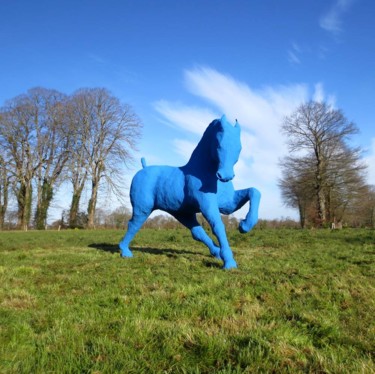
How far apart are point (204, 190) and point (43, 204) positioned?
87.5 ft

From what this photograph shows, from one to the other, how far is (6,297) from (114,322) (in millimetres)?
1847

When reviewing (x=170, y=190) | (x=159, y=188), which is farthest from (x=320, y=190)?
(x=170, y=190)

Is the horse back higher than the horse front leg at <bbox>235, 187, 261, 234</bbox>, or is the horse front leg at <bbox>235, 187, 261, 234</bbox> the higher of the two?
the horse back

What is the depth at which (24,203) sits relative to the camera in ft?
98.1

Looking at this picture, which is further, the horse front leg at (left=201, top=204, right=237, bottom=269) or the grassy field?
the horse front leg at (left=201, top=204, right=237, bottom=269)

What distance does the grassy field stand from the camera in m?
2.28

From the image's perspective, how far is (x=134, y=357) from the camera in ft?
7.68

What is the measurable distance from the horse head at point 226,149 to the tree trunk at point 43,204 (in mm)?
27093

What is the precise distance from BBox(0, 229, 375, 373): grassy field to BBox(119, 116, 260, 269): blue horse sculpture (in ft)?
3.53

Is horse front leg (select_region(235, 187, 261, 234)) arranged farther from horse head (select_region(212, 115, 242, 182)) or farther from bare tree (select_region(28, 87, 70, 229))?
bare tree (select_region(28, 87, 70, 229))

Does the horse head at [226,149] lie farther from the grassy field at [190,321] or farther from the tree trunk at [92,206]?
the tree trunk at [92,206]

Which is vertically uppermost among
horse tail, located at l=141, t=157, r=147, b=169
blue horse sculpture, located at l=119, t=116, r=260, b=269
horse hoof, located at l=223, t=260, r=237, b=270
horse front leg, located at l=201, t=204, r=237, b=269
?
horse tail, located at l=141, t=157, r=147, b=169

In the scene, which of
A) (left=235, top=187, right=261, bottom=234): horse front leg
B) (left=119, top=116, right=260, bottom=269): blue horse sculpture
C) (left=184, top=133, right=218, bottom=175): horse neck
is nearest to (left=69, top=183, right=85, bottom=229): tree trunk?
(left=119, top=116, right=260, bottom=269): blue horse sculpture

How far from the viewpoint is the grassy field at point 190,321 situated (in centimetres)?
228
